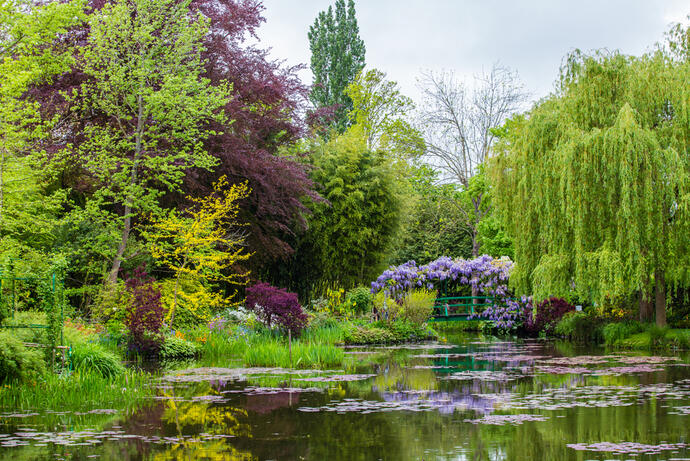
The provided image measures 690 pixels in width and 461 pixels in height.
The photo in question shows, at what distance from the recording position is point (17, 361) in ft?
27.0

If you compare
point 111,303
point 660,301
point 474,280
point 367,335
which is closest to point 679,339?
point 660,301

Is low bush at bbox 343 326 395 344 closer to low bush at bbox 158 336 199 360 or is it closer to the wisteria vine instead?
the wisteria vine

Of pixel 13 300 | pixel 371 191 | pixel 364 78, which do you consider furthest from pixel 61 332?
pixel 364 78

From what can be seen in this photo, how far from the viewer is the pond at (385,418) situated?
5789 mm

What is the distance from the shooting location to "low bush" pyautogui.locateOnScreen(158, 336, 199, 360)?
14430mm

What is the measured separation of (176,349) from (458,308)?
1704 centimetres

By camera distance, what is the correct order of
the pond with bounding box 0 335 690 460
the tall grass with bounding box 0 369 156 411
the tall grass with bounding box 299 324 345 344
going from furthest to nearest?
the tall grass with bounding box 299 324 345 344 → the tall grass with bounding box 0 369 156 411 → the pond with bounding box 0 335 690 460

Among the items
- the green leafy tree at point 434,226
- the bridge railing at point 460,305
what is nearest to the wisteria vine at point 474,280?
the bridge railing at point 460,305

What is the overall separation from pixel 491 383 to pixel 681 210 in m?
8.03

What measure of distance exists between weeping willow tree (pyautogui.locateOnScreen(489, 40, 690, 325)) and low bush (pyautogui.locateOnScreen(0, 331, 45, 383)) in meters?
11.8

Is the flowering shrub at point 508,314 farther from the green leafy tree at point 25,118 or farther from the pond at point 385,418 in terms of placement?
the green leafy tree at point 25,118

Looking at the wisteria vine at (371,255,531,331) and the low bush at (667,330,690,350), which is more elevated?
the wisteria vine at (371,255,531,331)

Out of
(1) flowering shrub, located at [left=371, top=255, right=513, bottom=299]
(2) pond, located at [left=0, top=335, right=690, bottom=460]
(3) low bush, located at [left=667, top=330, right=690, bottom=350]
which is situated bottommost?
(2) pond, located at [left=0, top=335, right=690, bottom=460]

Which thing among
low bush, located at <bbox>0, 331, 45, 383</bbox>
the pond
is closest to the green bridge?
the pond
